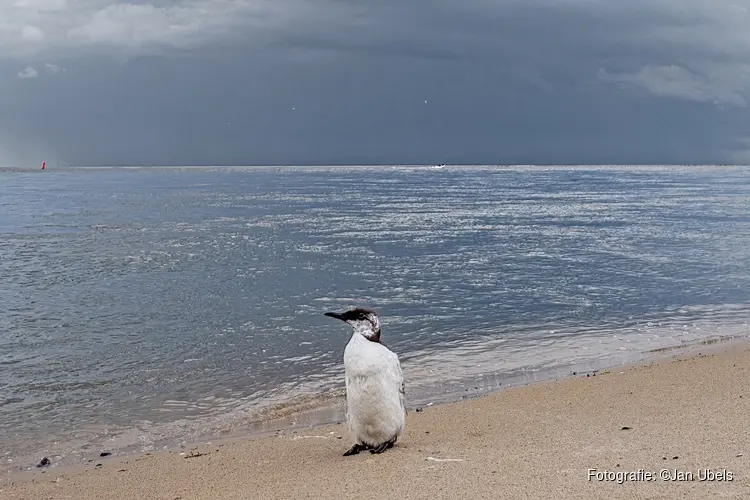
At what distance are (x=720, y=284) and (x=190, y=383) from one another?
13.5m

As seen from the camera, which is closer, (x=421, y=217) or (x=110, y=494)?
(x=110, y=494)

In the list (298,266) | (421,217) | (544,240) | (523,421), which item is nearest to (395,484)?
(523,421)

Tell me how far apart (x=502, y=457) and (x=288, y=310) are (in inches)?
394

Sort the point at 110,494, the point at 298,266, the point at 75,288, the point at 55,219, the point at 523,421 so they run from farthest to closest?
the point at 55,219
the point at 298,266
the point at 75,288
the point at 523,421
the point at 110,494

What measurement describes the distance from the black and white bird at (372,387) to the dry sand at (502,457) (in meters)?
0.21

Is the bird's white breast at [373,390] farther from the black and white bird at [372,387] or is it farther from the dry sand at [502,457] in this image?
the dry sand at [502,457]

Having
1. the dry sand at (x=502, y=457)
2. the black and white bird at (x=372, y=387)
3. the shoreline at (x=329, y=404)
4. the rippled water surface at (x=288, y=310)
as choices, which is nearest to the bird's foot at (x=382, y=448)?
the black and white bird at (x=372, y=387)

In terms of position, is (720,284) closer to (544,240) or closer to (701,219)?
(544,240)

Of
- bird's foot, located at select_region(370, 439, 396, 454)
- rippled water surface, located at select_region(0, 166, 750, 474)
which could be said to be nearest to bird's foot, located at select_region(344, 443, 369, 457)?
bird's foot, located at select_region(370, 439, 396, 454)

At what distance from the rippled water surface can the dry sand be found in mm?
1196

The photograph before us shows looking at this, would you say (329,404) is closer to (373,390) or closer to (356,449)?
(356,449)

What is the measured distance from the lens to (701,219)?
39219 mm

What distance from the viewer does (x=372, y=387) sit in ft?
22.8

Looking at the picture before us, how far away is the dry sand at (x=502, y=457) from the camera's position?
5605mm
